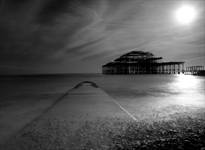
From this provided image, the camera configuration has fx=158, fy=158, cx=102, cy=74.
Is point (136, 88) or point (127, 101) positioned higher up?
point (127, 101)

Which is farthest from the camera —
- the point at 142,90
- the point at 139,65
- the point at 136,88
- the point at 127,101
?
the point at 139,65

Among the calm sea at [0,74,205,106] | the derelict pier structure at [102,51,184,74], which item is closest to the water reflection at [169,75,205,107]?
the calm sea at [0,74,205,106]

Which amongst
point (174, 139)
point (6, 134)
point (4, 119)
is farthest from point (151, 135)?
point (4, 119)

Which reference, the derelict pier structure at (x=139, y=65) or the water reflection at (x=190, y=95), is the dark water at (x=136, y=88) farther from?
the derelict pier structure at (x=139, y=65)

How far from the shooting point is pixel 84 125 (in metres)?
4.98

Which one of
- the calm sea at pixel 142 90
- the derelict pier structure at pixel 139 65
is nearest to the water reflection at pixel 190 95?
the calm sea at pixel 142 90

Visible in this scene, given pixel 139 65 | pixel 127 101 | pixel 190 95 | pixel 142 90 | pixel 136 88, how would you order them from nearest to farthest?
pixel 127 101
pixel 190 95
pixel 142 90
pixel 136 88
pixel 139 65

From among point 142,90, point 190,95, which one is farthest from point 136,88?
point 190,95

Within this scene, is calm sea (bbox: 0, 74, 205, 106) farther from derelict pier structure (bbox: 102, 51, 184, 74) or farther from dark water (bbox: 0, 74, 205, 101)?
derelict pier structure (bbox: 102, 51, 184, 74)

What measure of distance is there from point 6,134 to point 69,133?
2175 millimetres

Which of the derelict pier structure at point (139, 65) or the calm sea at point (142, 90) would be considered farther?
the derelict pier structure at point (139, 65)

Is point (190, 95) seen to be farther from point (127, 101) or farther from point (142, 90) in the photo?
point (127, 101)

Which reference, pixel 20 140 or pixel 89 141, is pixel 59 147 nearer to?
pixel 89 141

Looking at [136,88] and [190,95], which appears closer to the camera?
[190,95]
